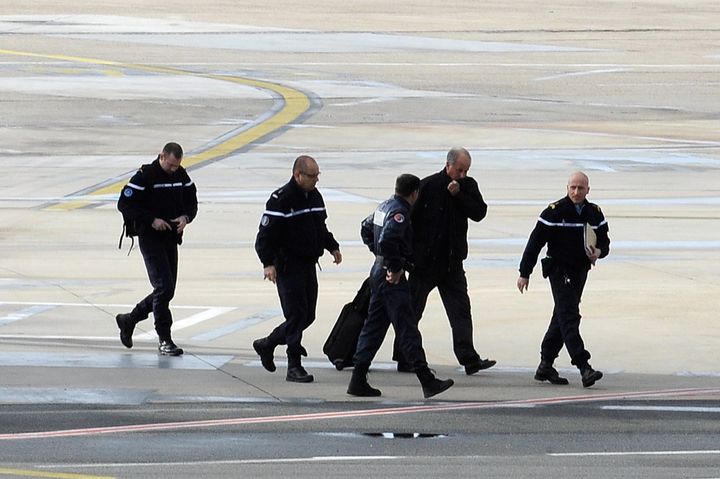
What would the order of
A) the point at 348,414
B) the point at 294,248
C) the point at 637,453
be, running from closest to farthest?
the point at 637,453
the point at 348,414
the point at 294,248

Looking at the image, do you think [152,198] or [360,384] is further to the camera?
[152,198]

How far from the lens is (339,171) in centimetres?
2439

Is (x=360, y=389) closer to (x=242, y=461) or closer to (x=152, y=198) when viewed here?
(x=242, y=461)

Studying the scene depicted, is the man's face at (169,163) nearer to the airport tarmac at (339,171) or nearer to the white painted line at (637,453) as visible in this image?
the airport tarmac at (339,171)

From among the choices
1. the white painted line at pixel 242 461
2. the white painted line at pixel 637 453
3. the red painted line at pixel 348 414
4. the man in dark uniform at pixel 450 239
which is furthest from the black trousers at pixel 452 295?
the white painted line at pixel 242 461

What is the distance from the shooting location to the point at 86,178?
77.4 feet

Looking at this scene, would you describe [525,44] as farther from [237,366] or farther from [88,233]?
[237,366]

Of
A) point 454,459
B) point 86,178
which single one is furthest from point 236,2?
point 454,459

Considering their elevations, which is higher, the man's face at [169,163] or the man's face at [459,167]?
the man's face at [459,167]

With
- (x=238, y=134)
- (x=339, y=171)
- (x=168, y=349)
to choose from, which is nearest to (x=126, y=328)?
(x=168, y=349)

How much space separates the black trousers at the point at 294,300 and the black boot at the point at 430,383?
116cm

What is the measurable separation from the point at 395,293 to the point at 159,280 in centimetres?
226

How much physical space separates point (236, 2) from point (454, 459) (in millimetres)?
55648

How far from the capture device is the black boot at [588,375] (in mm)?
11422
